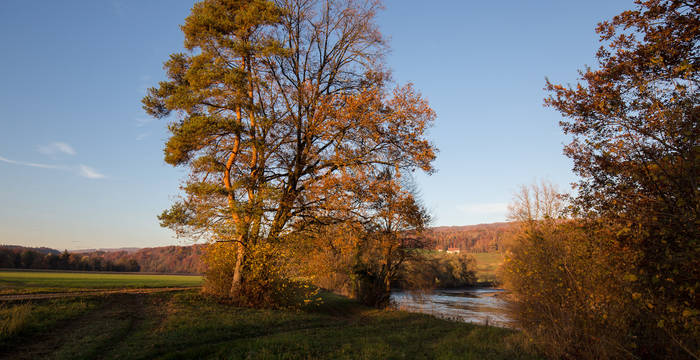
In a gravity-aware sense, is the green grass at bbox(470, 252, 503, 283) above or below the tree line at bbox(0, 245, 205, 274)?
below

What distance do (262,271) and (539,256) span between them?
30.3ft

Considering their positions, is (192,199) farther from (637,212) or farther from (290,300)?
(637,212)

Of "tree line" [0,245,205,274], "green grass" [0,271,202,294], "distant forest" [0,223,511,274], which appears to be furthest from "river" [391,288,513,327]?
"tree line" [0,245,205,274]

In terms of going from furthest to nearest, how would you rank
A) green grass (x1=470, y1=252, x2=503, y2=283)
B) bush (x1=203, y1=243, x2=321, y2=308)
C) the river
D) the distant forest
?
green grass (x1=470, y1=252, x2=503, y2=283) < the distant forest < the river < bush (x1=203, y1=243, x2=321, y2=308)

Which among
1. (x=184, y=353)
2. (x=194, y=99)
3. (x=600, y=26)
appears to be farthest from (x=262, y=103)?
(x=600, y=26)

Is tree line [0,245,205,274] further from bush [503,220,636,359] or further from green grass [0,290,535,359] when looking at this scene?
bush [503,220,636,359]

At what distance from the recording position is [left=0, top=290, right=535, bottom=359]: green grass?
269 inches

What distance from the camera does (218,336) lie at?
8586mm

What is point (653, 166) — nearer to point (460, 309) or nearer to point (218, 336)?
point (218, 336)

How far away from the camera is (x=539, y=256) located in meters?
7.96

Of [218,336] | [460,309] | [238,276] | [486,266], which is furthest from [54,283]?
[486,266]

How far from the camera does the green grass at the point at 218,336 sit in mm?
6828

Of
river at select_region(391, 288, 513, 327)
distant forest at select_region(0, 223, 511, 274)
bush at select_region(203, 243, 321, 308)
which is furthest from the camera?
distant forest at select_region(0, 223, 511, 274)

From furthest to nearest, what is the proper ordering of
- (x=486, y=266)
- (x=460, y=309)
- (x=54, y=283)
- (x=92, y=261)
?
(x=486, y=266), (x=92, y=261), (x=54, y=283), (x=460, y=309)
